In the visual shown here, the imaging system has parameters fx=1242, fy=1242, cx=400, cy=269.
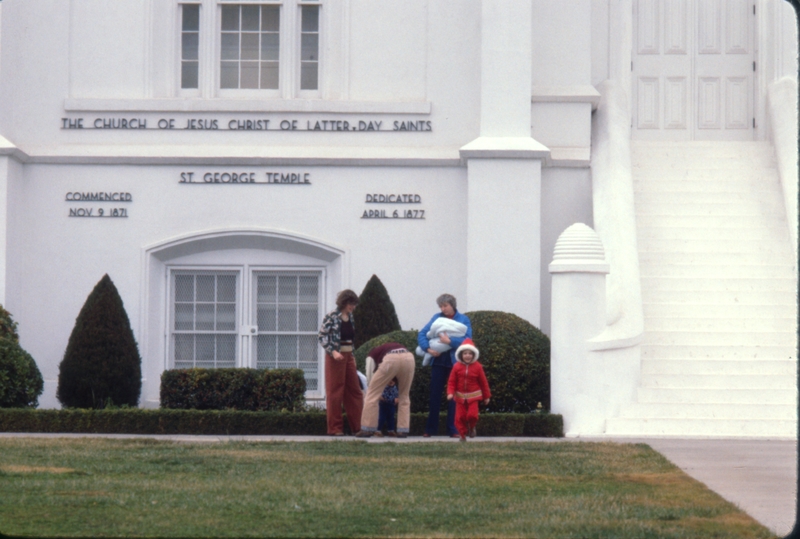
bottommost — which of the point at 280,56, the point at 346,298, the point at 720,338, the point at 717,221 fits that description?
the point at 720,338

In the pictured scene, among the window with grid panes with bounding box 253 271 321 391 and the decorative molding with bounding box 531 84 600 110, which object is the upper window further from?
the decorative molding with bounding box 531 84 600 110

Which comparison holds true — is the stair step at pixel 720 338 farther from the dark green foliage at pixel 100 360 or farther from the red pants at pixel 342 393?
the dark green foliage at pixel 100 360

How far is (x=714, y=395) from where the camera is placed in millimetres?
14289

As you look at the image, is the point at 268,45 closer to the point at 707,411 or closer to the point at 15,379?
the point at 15,379

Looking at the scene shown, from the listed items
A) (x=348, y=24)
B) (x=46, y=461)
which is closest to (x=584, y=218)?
(x=348, y=24)

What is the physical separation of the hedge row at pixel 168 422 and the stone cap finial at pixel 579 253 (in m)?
2.24

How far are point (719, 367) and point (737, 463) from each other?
4.21 metres

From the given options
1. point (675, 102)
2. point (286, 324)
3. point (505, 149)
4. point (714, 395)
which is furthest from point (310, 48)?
point (714, 395)

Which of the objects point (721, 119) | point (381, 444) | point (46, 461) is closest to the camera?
point (46, 461)

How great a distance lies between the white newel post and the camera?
544 inches

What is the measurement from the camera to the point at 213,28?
18234 mm

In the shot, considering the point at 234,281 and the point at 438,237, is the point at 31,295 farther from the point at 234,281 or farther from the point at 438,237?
the point at 438,237

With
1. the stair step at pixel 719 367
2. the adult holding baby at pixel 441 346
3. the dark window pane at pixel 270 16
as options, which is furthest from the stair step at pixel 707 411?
the dark window pane at pixel 270 16

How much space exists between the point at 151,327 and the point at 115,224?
5.09 ft
